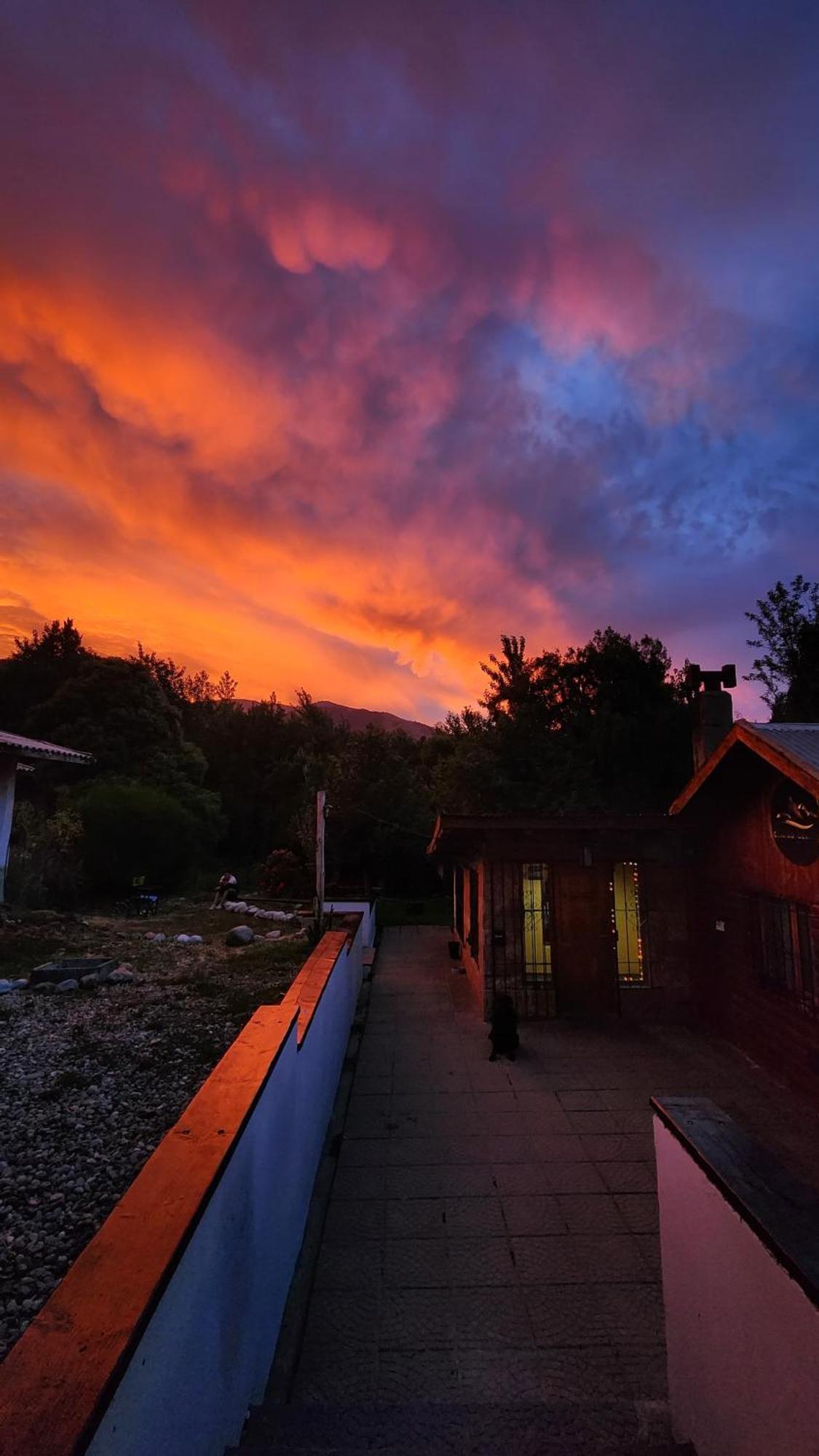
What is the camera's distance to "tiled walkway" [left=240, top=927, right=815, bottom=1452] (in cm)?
306

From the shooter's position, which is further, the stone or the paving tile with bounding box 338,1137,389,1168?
the stone

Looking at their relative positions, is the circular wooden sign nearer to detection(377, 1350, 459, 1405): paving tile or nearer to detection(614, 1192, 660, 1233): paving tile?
detection(614, 1192, 660, 1233): paving tile

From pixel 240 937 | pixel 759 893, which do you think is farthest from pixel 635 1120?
pixel 240 937

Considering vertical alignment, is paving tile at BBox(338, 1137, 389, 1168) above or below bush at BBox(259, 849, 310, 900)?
below

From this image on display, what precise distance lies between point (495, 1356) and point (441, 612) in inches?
800

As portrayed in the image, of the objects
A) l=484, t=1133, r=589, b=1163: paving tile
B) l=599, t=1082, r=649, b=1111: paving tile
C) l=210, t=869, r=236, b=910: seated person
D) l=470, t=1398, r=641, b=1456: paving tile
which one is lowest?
l=484, t=1133, r=589, b=1163: paving tile

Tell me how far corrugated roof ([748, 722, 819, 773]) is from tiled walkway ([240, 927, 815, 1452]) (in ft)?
13.0

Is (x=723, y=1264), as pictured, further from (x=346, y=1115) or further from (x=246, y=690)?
(x=246, y=690)

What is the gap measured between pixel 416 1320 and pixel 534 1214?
139 centimetres

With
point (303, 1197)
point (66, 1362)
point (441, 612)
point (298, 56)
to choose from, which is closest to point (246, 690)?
point (441, 612)

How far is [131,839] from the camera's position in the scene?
2003 cm

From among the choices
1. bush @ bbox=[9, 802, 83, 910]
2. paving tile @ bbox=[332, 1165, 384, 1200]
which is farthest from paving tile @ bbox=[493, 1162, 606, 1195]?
bush @ bbox=[9, 802, 83, 910]

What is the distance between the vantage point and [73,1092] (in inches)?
223

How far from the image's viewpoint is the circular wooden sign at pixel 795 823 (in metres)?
6.54
